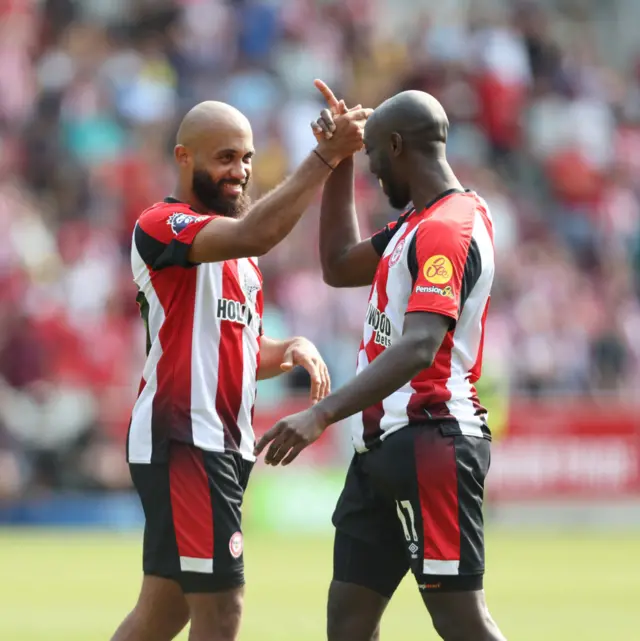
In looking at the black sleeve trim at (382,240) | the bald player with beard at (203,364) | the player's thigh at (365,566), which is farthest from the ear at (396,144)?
the player's thigh at (365,566)

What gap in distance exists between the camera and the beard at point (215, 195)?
246 inches

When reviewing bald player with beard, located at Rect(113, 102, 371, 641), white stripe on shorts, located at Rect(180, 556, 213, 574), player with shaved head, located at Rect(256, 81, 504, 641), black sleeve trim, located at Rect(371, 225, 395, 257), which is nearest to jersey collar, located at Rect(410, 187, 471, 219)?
player with shaved head, located at Rect(256, 81, 504, 641)

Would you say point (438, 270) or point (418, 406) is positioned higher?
point (438, 270)

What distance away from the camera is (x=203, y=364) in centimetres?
609

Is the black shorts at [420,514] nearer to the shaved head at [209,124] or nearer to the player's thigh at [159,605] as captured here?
the player's thigh at [159,605]

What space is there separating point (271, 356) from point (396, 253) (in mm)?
939

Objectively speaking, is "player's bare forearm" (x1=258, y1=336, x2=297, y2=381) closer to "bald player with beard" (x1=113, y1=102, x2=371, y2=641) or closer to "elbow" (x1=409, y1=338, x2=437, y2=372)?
"bald player with beard" (x1=113, y1=102, x2=371, y2=641)

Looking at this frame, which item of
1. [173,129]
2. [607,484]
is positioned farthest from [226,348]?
[173,129]

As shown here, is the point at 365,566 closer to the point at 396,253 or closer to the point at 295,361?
the point at 295,361

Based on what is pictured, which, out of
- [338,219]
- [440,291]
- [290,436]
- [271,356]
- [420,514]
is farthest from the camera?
[338,219]

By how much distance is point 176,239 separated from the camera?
19.7 ft

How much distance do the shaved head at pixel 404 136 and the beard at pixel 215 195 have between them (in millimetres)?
640

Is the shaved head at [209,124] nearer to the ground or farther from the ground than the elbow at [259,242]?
farther from the ground

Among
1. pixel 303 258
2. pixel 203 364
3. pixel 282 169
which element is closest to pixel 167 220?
pixel 203 364
